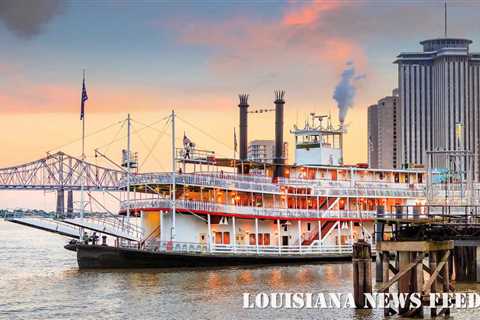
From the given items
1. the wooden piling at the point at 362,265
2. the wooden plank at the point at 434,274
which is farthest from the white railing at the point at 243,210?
the wooden plank at the point at 434,274

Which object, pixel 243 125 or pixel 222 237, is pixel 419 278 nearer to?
pixel 222 237

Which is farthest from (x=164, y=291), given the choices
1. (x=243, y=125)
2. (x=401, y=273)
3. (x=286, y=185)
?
(x=243, y=125)

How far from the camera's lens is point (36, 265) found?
→ 62.8 m

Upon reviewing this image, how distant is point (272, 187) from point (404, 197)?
1140cm

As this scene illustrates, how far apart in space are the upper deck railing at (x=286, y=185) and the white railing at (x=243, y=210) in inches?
48.1

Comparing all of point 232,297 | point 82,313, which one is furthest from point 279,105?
point 82,313

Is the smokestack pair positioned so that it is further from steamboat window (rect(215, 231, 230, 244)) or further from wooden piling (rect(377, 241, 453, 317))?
wooden piling (rect(377, 241, 453, 317))

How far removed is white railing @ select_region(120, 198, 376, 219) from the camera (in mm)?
52719

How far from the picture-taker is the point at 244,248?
5512 cm

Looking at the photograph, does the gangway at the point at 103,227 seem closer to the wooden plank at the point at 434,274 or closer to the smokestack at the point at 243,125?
the smokestack at the point at 243,125

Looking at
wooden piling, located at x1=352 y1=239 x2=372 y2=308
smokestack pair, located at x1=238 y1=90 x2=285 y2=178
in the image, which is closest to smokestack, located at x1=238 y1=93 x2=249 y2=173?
smokestack pair, located at x1=238 y1=90 x2=285 y2=178

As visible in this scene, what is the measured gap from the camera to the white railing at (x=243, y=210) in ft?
173

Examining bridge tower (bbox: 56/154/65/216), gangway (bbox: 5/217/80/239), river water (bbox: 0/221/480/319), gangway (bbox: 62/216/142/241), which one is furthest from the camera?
bridge tower (bbox: 56/154/65/216)

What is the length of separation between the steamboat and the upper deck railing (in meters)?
0.07
